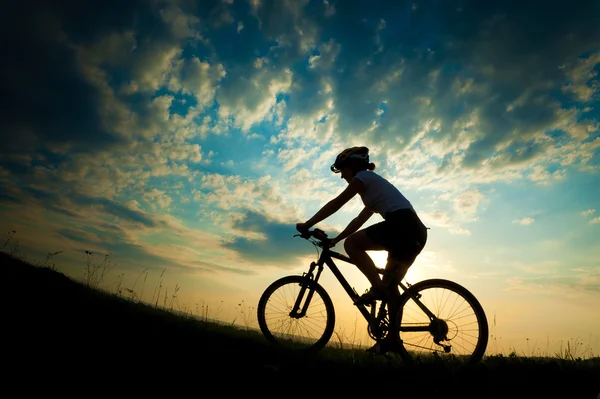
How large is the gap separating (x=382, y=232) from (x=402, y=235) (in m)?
0.30

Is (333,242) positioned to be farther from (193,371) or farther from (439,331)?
(193,371)

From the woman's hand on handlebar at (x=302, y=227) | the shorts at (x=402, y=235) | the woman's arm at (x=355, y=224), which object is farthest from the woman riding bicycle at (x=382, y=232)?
the woman's arm at (x=355, y=224)

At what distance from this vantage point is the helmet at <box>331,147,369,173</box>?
231 inches

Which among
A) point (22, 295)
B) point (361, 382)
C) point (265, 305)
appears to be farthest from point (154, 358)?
point (22, 295)

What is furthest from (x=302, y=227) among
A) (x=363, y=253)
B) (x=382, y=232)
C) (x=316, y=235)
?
(x=382, y=232)

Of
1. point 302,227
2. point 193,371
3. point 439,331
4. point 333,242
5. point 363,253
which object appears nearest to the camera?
point 193,371

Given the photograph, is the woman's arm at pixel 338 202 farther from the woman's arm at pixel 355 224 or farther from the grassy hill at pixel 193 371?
the grassy hill at pixel 193 371

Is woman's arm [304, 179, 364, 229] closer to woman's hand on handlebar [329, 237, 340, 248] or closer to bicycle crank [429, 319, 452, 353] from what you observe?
woman's hand on handlebar [329, 237, 340, 248]

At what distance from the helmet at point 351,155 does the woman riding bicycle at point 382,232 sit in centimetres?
32

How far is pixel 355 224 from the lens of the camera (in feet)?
20.1

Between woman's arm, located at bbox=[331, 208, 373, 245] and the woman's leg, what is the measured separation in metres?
0.40

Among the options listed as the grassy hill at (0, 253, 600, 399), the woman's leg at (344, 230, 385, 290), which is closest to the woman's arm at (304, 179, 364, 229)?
the woman's leg at (344, 230, 385, 290)

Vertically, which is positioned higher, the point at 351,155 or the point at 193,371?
the point at 351,155

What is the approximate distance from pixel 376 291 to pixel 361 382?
216 centimetres
